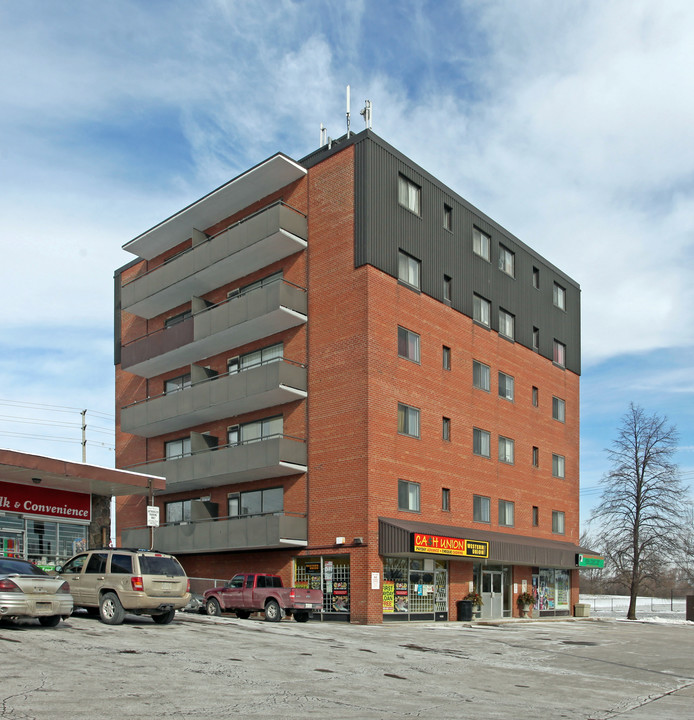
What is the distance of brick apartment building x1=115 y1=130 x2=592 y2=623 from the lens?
34.7 m

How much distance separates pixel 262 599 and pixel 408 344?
12779 mm

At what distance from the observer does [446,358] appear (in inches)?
1565

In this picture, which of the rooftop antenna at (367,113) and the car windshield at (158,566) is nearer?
the car windshield at (158,566)

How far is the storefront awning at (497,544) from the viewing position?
108ft

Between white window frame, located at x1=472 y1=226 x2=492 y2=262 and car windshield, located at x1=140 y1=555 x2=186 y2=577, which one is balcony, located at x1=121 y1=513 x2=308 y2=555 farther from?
white window frame, located at x1=472 y1=226 x2=492 y2=262

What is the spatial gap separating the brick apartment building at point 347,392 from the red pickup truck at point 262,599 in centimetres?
349

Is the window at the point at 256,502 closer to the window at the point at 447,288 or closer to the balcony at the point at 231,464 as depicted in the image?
the balcony at the point at 231,464

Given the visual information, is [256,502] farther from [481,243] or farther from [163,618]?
[481,243]

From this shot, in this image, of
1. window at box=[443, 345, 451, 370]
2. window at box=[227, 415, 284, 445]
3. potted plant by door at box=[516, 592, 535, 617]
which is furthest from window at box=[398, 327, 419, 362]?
potted plant by door at box=[516, 592, 535, 617]

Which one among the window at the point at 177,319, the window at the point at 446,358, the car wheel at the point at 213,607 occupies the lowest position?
the car wheel at the point at 213,607

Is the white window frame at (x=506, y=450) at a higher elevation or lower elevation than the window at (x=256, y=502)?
higher

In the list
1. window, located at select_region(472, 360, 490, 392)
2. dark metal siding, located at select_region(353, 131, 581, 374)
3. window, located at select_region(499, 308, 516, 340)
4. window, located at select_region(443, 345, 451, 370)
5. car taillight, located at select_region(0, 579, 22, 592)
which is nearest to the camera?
car taillight, located at select_region(0, 579, 22, 592)

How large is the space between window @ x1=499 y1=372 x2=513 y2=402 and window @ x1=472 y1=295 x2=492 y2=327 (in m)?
3.05

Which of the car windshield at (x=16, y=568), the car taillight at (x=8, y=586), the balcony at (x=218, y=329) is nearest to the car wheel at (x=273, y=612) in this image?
the car windshield at (x=16, y=568)
